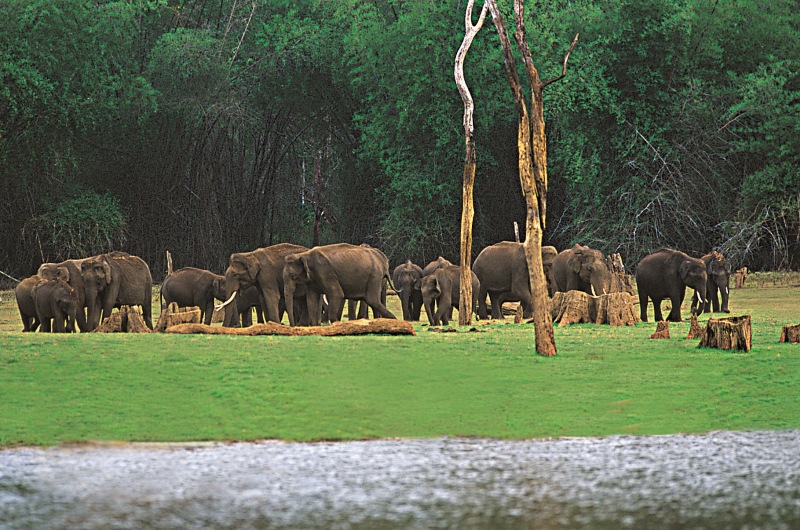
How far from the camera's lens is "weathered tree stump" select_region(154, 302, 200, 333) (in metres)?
16.1

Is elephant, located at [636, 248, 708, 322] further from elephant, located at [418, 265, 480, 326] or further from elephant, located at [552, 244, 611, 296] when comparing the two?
elephant, located at [418, 265, 480, 326]

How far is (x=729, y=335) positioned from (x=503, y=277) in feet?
29.8

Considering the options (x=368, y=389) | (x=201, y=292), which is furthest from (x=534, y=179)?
(x=201, y=292)

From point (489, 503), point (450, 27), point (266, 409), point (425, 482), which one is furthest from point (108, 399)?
point (450, 27)

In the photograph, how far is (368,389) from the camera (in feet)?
34.7

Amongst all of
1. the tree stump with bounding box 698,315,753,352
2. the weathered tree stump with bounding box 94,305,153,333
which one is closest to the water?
the tree stump with bounding box 698,315,753,352

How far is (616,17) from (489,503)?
27.7 metres

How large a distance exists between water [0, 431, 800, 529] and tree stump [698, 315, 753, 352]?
4.32 meters

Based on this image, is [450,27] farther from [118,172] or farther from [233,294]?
[233,294]

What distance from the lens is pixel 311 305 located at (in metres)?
18.7

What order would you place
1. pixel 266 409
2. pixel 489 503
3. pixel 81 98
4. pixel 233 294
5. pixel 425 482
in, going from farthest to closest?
pixel 81 98, pixel 233 294, pixel 266 409, pixel 425 482, pixel 489 503

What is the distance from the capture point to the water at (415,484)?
609 centimetres

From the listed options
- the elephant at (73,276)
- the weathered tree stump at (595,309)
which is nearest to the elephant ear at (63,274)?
the elephant at (73,276)

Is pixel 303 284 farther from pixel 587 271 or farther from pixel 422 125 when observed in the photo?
pixel 422 125
